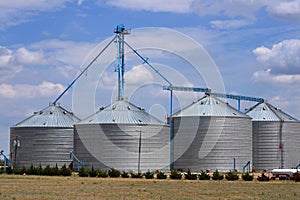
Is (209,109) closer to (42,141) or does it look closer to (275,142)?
(275,142)

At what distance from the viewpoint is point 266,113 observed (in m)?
140

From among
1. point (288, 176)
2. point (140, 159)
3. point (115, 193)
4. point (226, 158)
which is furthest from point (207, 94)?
point (115, 193)

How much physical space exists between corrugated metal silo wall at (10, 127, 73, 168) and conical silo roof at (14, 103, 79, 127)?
1152 millimetres

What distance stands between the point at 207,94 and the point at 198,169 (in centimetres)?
1888

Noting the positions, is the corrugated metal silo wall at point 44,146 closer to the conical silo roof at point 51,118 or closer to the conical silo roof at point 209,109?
the conical silo roof at point 51,118

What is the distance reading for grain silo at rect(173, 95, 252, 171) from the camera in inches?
4889

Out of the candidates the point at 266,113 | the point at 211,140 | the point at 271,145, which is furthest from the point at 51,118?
the point at 266,113

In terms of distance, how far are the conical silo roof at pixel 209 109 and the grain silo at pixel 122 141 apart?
384 inches

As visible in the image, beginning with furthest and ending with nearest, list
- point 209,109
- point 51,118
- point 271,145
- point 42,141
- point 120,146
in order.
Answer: point 271,145, point 51,118, point 209,109, point 42,141, point 120,146

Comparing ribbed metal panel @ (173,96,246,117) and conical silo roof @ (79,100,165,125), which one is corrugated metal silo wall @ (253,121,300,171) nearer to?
ribbed metal panel @ (173,96,246,117)

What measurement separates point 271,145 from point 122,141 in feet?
120

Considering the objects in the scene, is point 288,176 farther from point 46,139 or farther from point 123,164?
point 46,139

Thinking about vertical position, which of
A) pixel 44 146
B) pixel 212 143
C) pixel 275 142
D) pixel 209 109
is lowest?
pixel 44 146

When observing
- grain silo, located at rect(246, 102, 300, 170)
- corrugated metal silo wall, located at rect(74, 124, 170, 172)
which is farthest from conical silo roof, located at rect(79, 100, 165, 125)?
grain silo, located at rect(246, 102, 300, 170)
